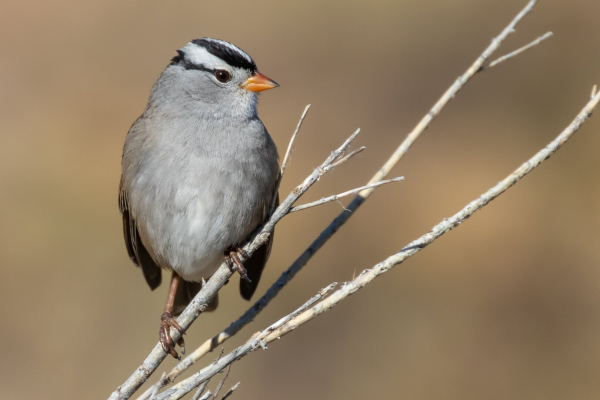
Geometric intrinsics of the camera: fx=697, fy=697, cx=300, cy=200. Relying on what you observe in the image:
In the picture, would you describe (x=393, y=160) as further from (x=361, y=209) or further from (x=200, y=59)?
(x=361, y=209)

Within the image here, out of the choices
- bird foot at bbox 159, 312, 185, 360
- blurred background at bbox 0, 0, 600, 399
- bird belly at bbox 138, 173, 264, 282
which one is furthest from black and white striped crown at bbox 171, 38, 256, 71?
blurred background at bbox 0, 0, 600, 399

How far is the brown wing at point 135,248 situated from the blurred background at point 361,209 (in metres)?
1.73

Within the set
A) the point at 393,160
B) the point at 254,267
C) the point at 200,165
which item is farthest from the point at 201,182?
the point at 393,160

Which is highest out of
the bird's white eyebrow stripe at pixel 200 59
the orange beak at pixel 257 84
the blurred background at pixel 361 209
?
the orange beak at pixel 257 84

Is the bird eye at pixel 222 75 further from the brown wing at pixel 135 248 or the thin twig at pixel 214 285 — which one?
the thin twig at pixel 214 285

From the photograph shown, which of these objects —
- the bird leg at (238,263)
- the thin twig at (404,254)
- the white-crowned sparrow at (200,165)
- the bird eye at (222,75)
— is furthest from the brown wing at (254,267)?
the thin twig at (404,254)

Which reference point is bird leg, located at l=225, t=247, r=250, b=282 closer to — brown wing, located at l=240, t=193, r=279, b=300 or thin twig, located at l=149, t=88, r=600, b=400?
brown wing, located at l=240, t=193, r=279, b=300

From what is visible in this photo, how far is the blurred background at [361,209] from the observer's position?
7070 millimetres

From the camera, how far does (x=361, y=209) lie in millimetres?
8430

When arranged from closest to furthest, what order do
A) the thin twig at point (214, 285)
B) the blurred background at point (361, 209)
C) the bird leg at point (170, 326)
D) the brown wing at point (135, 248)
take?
the thin twig at point (214, 285), the bird leg at point (170, 326), the brown wing at point (135, 248), the blurred background at point (361, 209)

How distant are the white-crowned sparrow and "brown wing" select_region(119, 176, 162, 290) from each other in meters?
0.02

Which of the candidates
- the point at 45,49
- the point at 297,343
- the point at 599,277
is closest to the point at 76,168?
the point at 45,49

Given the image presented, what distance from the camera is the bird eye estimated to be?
4148mm

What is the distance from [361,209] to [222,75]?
452cm
